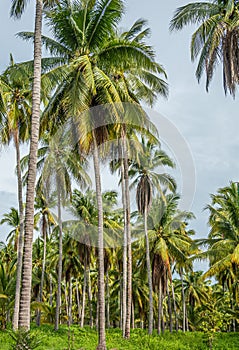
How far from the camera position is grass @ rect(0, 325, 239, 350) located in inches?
784

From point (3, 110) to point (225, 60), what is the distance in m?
8.08

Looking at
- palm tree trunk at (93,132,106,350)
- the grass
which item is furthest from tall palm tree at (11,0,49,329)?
the grass

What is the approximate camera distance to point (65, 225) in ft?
104

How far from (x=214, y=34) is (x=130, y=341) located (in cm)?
1476

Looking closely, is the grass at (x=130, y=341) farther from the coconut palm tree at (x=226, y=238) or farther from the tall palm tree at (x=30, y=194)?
the tall palm tree at (x=30, y=194)

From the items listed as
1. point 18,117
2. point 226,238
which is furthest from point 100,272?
point 226,238

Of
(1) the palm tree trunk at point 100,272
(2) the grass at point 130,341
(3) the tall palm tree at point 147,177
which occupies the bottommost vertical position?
(2) the grass at point 130,341

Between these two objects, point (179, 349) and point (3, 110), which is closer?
point (3, 110)

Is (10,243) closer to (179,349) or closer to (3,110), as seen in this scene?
(179,349)

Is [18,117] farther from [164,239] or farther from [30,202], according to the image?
[164,239]

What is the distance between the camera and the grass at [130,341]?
19.9 meters

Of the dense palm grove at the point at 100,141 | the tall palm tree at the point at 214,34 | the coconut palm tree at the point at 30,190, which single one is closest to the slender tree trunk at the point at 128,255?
the dense palm grove at the point at 100,141

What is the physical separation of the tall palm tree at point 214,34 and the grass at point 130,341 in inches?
466

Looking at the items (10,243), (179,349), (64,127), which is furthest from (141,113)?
(10,243)
